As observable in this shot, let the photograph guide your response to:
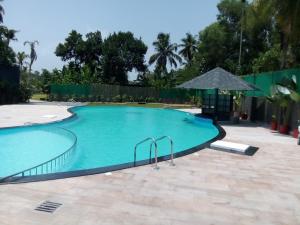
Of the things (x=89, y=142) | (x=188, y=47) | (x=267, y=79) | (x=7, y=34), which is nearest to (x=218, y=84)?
(x=267, y=79)

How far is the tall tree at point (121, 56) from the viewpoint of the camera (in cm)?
4488

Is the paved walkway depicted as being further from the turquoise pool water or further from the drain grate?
the drain grate

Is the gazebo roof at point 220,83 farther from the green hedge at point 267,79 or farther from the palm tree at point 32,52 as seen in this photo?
the palm tree at point 32,52

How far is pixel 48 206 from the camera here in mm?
4938

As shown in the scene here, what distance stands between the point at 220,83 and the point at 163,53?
109 ft

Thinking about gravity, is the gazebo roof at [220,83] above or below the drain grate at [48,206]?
above

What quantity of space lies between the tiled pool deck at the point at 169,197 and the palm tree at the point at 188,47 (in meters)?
45.3

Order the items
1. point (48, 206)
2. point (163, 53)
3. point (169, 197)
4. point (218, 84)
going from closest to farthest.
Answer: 1. point (48, 206)
2. point (169, 197)
3. point (218, 84)
4. point (163, 53)

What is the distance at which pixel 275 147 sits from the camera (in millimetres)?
10867

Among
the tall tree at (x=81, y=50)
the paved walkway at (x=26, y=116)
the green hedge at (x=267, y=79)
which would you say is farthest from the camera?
the tall tree at (x=81, y=50)

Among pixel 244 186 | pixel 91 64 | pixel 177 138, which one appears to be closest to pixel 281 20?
pixel 177 138

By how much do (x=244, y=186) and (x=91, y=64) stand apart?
4269 cm

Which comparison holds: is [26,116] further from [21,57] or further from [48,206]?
[21,57]

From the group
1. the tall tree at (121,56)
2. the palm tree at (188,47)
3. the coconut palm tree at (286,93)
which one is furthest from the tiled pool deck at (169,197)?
the palm tree at (188,47)
